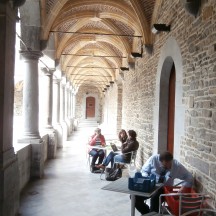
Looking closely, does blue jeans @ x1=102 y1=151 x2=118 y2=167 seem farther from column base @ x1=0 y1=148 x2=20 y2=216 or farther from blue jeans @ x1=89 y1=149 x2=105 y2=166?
A: column base @ x1=0 y1=148 x2=20 y2=216

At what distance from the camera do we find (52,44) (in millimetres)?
11578

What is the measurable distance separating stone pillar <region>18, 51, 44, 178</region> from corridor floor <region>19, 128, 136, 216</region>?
0.45 meters

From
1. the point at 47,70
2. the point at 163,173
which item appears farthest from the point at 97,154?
the point at 163,173

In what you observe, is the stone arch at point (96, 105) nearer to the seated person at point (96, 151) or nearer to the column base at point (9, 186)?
the seated person at point (96, 151)

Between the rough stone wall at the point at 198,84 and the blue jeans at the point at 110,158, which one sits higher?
the rough stone wall at the point at 198,84

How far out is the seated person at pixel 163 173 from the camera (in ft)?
14.3

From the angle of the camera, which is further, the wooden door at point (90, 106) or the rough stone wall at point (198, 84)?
the wooden door at point (90, 106)

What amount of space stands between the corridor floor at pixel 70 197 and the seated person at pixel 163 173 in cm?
86

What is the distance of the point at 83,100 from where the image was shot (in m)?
39.5

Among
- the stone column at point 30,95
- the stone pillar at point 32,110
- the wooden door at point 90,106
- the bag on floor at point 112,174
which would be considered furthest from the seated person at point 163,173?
the wooden door at point 90,106

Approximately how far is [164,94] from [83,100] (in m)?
32.5

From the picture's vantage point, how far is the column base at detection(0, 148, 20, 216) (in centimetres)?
420

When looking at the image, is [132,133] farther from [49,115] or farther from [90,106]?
[90,106]

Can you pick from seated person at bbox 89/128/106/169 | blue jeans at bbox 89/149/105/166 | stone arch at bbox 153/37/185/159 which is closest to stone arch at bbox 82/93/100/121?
seated person at bbox 89/128/106/169
